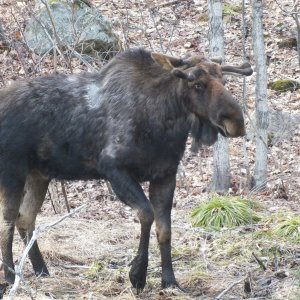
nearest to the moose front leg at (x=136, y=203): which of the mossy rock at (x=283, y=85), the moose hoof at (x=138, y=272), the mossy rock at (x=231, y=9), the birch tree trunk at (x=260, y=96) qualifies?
the moose hoof at (x=138, y=272)

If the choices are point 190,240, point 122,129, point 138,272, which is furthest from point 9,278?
point 190,240

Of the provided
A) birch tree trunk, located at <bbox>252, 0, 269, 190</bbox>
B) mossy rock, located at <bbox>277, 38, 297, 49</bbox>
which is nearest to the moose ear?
birch tree trunk, located at <bbox>252, 0, 269, 190</bbox>

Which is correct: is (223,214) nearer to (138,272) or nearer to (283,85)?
(138,272)

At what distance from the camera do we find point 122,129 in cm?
712

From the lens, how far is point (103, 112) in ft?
24.1

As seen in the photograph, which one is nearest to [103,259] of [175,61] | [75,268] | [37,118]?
[75,268]

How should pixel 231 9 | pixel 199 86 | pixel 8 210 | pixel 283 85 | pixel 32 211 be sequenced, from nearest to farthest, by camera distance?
pixel 199 86
pixel 8 210
pixel 32 211
pixel 283 85
pixel 231 9

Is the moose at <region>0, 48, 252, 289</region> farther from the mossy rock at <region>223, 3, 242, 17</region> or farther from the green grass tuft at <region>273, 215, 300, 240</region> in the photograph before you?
the mossy rock at <region>223, 3, 242, 17</region>

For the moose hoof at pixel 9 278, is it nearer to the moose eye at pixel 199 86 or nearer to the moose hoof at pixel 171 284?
the moose hoof at pixel 171 284

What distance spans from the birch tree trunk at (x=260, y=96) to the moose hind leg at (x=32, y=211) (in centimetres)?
463

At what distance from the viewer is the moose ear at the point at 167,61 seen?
23.1ft

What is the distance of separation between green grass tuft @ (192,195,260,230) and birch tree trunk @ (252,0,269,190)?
6.60 ft

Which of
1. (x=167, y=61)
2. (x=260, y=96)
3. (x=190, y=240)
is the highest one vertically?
(x=260, y=96)

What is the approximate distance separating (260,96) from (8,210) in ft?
18.3
